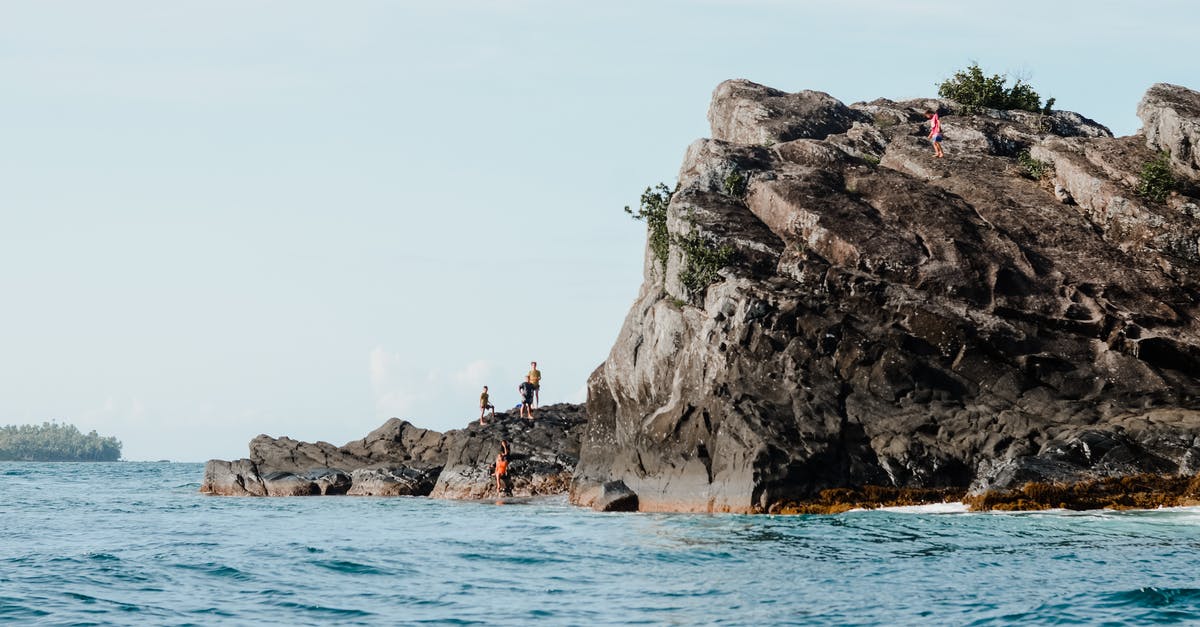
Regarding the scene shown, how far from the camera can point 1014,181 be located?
51156 millimetres

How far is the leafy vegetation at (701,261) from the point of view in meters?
44.8

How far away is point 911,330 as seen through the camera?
41.7m

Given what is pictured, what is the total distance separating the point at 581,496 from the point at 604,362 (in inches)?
291

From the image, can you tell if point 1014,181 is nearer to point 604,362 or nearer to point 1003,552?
point 604,362

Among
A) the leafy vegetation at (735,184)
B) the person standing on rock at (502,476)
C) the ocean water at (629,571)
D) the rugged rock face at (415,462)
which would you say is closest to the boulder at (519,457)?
the rugged rock face at (415,462)

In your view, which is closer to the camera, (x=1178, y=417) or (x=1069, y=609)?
(x=1069, y=609)

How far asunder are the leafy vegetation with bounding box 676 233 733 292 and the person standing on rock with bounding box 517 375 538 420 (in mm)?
17509

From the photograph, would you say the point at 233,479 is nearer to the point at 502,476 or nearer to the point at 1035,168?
the point at 502,476

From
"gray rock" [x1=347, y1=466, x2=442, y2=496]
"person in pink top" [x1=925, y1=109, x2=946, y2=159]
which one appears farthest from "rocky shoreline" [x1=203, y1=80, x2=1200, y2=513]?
"gray rock" [x1=347, y1=466, x2=442, y2=496]

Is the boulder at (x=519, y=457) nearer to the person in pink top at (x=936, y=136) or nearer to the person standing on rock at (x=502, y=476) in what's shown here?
the person standing on rock at (x=502, y=476)

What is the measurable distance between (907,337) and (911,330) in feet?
1.91

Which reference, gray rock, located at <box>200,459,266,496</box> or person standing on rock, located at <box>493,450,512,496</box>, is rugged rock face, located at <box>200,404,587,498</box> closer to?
gray rock, located at <box>200,459,266,496</box>

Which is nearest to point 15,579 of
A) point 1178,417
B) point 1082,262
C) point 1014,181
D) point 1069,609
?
point 1069,609

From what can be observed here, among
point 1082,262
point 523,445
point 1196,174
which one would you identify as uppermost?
point 1196,174
